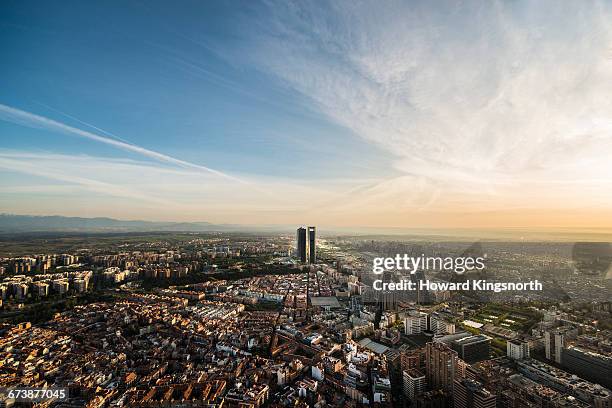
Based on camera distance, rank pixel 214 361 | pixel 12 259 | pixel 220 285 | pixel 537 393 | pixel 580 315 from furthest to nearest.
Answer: pixel 12 259, pixel 220 285, pixel 580 315, pixel 214 361, pixel 537 393

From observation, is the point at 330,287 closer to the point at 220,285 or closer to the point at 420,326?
the point at 220,285

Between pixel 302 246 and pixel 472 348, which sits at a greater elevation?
pixel 302 246

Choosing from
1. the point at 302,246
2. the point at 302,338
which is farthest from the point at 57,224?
the point at 302,338

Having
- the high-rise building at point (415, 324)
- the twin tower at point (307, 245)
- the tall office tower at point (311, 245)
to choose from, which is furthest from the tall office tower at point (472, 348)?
the tall office tower at point (311, 245)

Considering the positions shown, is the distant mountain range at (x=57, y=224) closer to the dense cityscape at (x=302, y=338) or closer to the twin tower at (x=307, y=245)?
the dense cityscape at (x=302, y=338)

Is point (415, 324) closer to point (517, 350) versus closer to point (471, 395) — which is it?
point (517, 350)

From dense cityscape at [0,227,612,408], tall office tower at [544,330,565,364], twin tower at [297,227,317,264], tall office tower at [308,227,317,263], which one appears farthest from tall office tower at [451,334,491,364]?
tall office tower at [308,227,317,263]

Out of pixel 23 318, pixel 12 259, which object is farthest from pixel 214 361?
pixel 12 259
